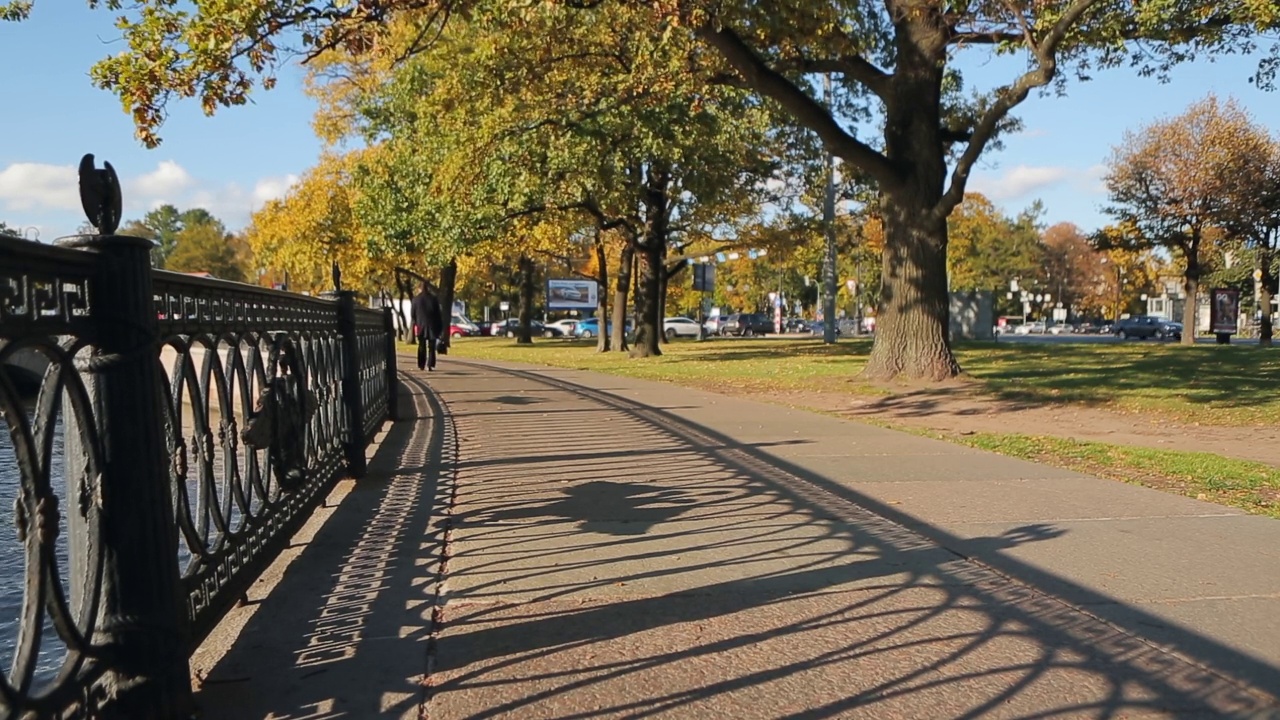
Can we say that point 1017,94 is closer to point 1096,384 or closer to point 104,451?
point 1096,384

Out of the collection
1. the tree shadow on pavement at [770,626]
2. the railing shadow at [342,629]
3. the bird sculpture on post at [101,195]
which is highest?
the bird sculpture on post at [101,195]

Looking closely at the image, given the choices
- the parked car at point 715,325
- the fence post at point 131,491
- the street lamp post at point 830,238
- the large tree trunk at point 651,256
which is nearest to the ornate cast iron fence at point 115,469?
the fence post at point 131,491

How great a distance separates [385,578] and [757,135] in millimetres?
20646

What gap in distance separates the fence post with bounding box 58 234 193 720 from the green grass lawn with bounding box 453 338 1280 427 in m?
Answer: 12.6

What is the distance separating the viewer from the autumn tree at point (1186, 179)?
3525 cm

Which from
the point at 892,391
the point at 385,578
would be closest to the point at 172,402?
the point at 385,578

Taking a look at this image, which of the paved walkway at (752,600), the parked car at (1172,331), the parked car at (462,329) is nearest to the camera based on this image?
the paved walkway at (752,600)

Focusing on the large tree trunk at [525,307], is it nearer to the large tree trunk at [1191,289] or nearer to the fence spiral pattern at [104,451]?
the large tree trunk at [1191,289]

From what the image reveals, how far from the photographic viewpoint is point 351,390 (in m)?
7.71

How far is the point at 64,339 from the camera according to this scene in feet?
9.93

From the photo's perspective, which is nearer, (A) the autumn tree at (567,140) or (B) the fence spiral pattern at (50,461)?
(B) the fence spiral pattern at (50,461)

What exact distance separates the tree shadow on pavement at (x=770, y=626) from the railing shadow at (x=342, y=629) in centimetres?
16

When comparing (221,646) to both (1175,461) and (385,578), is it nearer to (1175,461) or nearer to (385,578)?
(385,578)

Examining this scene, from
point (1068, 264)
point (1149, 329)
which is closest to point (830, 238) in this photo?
point (1149, 329)
